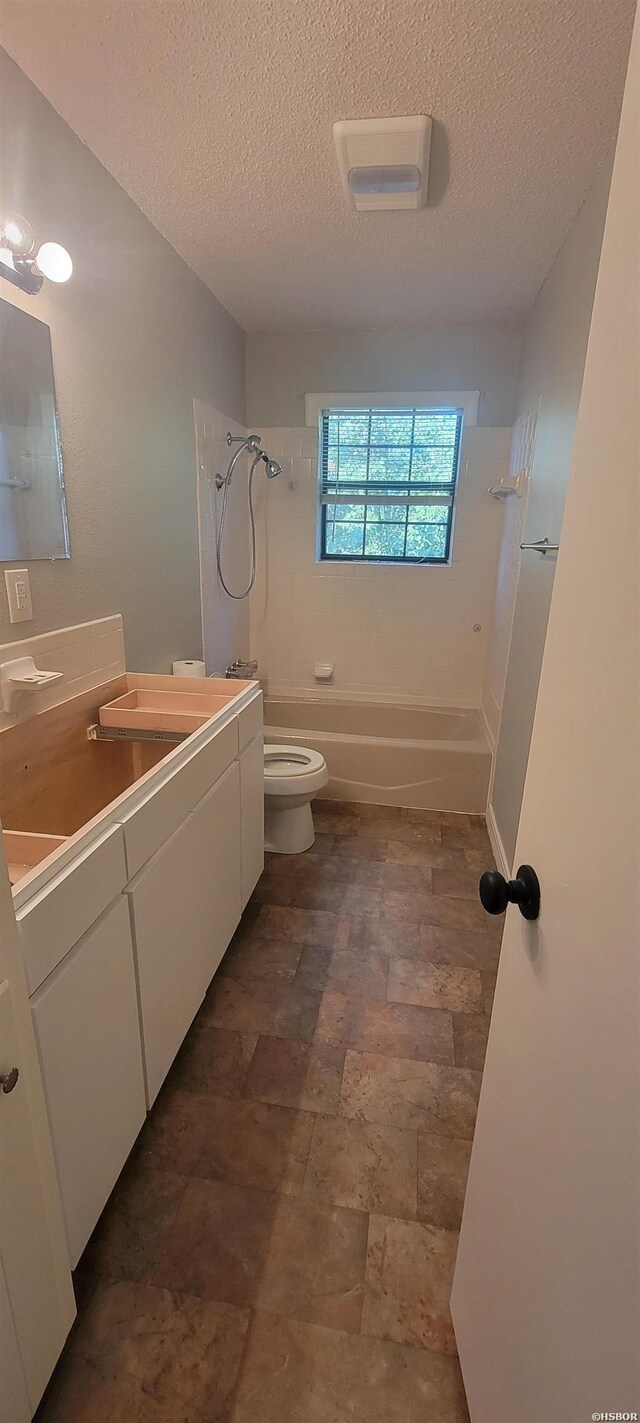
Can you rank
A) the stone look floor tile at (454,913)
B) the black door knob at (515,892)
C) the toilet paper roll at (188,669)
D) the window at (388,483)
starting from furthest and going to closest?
the window at (388,483), the toilet paper roll at (188,669), the stone look floor tile at (454,913), the black door knob at (515,892)

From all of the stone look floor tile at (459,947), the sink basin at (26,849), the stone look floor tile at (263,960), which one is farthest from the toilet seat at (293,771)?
the sink basin at (26,849)

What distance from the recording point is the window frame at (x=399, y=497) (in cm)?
313

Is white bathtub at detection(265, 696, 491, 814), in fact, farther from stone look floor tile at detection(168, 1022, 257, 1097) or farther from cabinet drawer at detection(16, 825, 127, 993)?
cabinet drawer at detection(16, 825, 127, 993)

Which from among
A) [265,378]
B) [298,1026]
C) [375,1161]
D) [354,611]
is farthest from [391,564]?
[375,1161]

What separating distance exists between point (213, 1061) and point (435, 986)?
719 mm

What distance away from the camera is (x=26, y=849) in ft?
3.50

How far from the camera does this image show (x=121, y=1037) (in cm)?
114

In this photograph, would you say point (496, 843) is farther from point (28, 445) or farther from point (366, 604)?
point (28, 445)

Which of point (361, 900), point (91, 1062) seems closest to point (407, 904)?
point (361, 900)

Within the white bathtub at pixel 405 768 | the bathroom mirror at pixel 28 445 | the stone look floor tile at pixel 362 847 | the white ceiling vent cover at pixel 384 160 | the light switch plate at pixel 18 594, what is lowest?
the stone look floor tile at pixel 362 847

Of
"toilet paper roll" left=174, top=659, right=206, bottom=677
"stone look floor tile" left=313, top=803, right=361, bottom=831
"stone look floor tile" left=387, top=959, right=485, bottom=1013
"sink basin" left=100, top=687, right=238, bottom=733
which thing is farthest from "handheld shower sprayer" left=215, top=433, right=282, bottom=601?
"stone look floor tile" left=387, top=959, right=485, bottom=1013

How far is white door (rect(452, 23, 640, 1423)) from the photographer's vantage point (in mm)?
450

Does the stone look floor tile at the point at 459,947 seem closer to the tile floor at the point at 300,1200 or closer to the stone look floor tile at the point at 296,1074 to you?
the tile floor at the point at 300,1200

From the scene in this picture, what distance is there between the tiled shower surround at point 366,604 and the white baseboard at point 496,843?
899 millimetres
